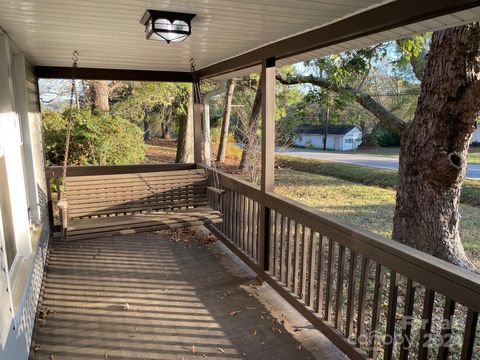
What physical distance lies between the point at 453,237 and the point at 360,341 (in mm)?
2599

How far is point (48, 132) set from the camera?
282 inches

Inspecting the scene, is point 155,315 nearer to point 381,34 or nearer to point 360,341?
point 360,341

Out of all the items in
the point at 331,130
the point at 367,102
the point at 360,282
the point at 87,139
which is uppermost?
the point at 367,102

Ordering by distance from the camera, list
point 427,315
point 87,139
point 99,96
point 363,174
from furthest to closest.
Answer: point 363,174 → point 99,96 → point 87,139 → point 427,315

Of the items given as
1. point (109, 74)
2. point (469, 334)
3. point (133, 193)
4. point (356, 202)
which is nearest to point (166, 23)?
point (469, 334)

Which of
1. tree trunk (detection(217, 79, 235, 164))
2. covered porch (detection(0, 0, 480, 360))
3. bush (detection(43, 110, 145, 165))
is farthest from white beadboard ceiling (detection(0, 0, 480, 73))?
tree trunk (detection(217, 79, 235, 164))

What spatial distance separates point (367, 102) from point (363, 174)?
7.95 meters

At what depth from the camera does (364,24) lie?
218 centimetres

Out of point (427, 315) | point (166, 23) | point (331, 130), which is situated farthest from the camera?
point (331, 130)

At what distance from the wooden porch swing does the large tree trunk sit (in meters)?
2.23

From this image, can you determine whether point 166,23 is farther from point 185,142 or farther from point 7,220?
point 185,142

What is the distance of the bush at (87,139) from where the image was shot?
7133 millimetres

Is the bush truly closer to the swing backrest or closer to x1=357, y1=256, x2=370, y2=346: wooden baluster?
the swing backrest

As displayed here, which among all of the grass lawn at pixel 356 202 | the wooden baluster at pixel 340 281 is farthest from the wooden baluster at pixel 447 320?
the grass lawn at pixel 356 202
